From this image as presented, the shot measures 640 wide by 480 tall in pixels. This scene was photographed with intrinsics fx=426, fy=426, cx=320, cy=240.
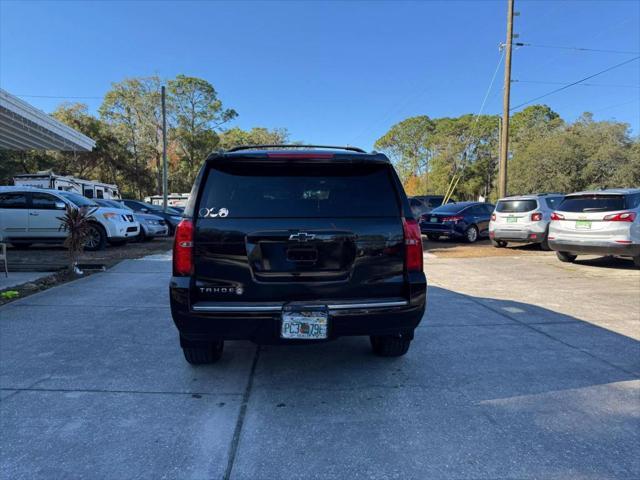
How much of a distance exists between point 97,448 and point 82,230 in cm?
665

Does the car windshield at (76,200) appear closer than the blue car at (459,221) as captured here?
Yes

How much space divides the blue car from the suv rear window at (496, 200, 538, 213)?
2222 mm

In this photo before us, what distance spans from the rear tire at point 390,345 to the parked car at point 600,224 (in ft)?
23.0

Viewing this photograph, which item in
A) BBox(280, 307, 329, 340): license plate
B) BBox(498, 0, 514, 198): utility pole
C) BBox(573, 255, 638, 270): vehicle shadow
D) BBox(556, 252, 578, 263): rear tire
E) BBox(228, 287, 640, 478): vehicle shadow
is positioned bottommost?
BBox(228, 287, 640, 478): vehicle shadow

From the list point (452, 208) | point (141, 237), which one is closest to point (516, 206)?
point (452, 208)

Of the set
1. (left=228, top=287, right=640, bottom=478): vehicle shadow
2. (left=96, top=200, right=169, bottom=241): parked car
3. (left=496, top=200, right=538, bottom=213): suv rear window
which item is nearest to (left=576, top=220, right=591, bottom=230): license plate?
(left=496, top=200, right=538, bottom=213): suv rear window

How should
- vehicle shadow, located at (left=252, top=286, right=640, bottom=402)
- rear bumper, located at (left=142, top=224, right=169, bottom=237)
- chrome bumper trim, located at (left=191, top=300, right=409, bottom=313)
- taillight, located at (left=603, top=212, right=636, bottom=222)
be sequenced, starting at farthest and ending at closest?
rear bumper, located at (left=142, top=224, right=169, bottom=237) < taillight, located at (left=603, top=212, right=636, bottom=222) < vehicle shadow, located at (left=252, top=286, right=640, bottom=402) < chrome bumper trim, located at (left=191, top=300, right=409, bottom=313)

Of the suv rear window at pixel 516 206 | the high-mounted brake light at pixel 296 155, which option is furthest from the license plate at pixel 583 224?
the high-mounted brake light at pixel 296 155

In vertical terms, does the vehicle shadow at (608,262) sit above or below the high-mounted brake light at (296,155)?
below

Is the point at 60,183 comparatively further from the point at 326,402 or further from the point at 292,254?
the point at 326,402

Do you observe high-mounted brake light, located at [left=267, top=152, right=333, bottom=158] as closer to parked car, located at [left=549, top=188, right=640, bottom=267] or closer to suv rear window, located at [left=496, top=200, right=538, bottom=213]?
parked car, located at [left=549, top=188, right=640, bottom=267]

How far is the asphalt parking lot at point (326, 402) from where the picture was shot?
8.05 feet

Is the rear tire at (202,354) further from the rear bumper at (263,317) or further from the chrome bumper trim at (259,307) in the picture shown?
the chrome bumper trim at (259,307)

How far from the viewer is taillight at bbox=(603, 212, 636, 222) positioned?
8523mm
